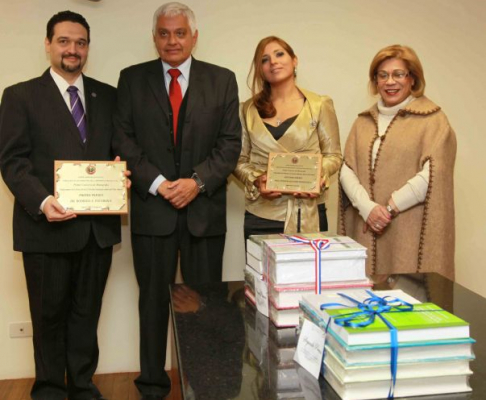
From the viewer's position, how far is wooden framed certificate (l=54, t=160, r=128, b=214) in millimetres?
2535

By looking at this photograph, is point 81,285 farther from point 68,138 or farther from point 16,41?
point 16,41

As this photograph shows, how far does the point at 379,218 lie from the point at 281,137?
62 cm

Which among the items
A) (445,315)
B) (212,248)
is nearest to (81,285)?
(212,248)

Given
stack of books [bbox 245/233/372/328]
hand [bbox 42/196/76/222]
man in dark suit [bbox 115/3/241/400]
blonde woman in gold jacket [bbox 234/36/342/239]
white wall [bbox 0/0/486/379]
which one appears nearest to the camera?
stack of books [bbox 245/233/372/328]

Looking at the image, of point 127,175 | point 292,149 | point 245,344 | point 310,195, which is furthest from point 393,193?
point 245,344

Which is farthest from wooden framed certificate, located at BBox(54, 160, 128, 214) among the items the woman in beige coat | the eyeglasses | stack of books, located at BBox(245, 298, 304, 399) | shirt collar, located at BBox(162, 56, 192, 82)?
the eyeglasses

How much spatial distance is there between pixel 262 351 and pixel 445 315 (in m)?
0.44

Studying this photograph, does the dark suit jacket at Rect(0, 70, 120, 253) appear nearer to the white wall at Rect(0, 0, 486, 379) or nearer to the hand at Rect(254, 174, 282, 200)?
the white wall at Rect(0, 0, 486, 379)

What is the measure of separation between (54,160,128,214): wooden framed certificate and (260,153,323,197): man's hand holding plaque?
2.32 feet

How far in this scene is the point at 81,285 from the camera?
281cm

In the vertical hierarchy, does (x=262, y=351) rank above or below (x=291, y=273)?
below

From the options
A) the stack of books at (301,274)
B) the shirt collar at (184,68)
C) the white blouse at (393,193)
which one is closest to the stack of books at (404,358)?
the stack of books at (301,274)

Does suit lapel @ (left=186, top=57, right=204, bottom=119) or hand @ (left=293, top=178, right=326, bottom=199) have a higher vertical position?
suit lapel @ (left=186, top=57, right=204, bottom=119)

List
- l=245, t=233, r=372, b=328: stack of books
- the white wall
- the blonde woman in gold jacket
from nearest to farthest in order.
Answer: l=245, t=233, r=372, b=328: stack of books
the blonde woman in gold jacket
the white wall
